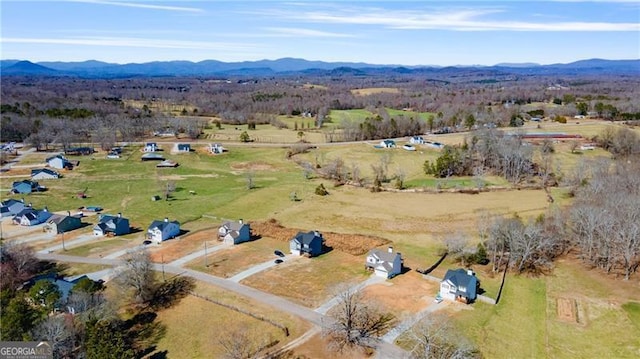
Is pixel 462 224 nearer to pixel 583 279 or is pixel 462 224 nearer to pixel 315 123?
pixel 583 279

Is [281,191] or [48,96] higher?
[48,96]

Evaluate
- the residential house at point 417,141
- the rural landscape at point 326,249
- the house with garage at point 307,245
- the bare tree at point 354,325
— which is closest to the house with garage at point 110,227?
the rural landscape at point 326,249

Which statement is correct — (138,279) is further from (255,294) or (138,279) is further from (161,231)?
(161,231)

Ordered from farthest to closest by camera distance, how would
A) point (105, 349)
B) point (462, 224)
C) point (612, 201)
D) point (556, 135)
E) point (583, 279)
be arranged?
point (556, 135) < point (462, 224) < point (612, 201) < point (583, 279) < point (105, 349)

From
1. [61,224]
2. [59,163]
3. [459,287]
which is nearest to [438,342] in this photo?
[459,287]

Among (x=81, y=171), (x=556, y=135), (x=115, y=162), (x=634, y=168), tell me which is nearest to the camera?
(x=634, y=168)

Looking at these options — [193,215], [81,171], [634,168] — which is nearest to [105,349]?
[193,215]

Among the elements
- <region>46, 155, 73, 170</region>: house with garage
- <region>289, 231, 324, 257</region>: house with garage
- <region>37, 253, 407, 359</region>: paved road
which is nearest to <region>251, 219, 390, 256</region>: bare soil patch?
<region>289, 231, 324, 257</region>: house with garage

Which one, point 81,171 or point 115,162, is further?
point 115,162
